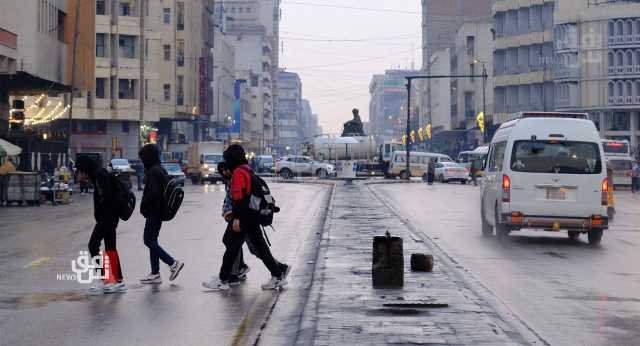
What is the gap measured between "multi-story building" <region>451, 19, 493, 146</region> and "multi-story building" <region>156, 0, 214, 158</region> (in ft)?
110

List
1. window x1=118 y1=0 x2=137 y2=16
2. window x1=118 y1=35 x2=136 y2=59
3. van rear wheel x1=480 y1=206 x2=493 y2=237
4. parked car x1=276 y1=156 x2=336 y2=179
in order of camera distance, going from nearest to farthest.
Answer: van rear wheel x1=480 y1=206 x2=493 y2=237 < parked car x1=276 y1=156 x2=336 y2=179 < window x1=118 y1=35 x2=136 y2=59 < window x1=118 y1=0 x2=137 y2=16

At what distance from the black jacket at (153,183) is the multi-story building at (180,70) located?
295 ft

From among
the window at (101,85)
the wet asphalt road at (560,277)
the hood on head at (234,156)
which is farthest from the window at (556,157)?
the window at (101,85)

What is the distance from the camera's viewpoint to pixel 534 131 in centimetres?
2194

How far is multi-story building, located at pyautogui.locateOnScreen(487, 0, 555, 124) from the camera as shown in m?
105

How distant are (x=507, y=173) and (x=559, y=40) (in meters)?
81.0

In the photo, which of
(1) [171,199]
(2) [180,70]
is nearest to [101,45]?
(2) [180,70]

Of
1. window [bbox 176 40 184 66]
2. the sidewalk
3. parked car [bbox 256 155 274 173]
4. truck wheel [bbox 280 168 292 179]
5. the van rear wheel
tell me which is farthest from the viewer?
window [bbox 176 40 184 66]

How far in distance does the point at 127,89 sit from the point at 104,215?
8480 cm

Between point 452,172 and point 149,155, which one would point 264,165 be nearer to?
point 452,172

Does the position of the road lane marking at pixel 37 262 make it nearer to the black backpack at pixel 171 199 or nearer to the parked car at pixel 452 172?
the black backpack at pixel 171 199

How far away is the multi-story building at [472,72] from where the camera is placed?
139 m

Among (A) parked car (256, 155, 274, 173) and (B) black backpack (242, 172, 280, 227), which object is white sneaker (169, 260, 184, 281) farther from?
(A) parked car (256, 155, 274, 173)

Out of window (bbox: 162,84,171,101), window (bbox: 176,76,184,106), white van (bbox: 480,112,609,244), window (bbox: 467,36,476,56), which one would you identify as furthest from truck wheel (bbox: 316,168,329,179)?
window (bbox: 467,36,476,56)
